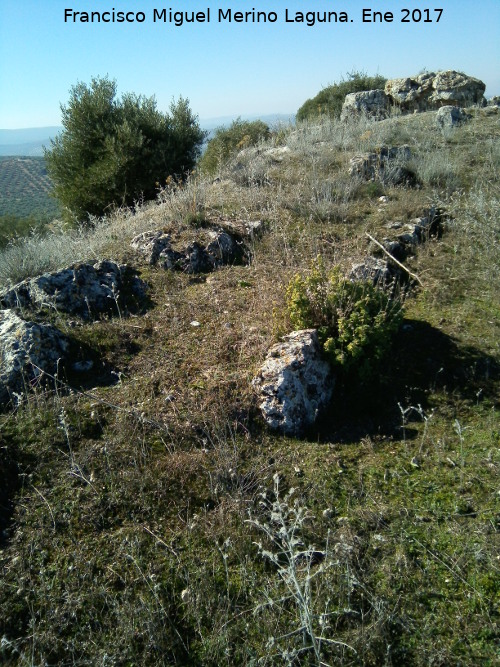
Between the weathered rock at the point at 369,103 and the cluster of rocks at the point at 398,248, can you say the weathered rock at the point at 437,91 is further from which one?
the cluster of rocks at the point at 398,248

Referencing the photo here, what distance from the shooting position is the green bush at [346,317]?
12.9ft

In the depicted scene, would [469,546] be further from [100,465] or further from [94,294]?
[94,294]

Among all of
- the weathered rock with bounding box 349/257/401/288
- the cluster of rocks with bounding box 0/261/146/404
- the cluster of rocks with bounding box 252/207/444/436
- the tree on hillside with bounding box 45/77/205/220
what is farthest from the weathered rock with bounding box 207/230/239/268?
the tree on hillside with bounding box 45/77/205/220

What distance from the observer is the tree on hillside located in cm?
1274

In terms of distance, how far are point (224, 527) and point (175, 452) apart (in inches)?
27.9

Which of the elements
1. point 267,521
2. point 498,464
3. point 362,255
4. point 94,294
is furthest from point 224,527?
point 362,255

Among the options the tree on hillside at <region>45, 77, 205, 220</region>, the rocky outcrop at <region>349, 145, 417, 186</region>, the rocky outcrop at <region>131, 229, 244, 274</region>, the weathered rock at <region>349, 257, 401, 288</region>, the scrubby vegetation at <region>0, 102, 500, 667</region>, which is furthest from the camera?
the tree on hillside at <region>45, 77, 205, 220</region>

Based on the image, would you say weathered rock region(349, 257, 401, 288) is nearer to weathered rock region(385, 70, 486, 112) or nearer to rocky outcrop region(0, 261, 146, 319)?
rocky outcrop region(0, 261, 146, 319)

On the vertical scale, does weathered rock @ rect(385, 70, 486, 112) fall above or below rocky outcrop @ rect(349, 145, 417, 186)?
above

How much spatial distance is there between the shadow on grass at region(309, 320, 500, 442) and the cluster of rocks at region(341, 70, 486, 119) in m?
11.4

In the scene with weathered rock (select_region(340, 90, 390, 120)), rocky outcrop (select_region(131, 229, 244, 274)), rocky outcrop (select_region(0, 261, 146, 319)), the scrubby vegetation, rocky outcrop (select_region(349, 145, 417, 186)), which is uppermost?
weathered rock (select_region(340, 90, 390, 120))

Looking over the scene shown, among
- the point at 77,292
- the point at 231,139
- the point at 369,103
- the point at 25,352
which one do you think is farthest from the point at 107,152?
the point at 25,352

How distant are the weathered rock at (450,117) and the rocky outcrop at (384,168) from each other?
3.66m

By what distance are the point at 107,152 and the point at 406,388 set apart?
11.9 metres
